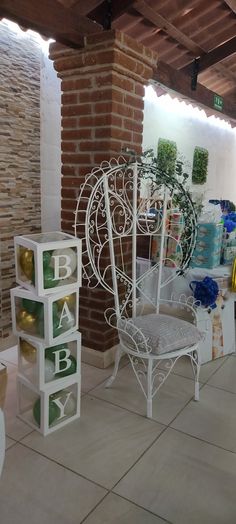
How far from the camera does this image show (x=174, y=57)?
11.5 feet

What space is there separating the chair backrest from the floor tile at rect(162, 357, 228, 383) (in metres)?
0.46

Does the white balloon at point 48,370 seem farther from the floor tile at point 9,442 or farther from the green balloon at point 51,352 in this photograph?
the floor tile at point 9,442

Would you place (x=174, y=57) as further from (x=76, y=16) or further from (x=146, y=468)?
(x=146, y=468)

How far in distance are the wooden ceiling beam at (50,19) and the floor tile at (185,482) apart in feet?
7.04

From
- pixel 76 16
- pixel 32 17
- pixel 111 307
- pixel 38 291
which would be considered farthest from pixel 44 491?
pixel 76 16

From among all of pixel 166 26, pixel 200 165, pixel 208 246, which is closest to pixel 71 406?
pixel 208 246

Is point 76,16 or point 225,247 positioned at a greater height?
point 76,16

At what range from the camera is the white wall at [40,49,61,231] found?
260 cm

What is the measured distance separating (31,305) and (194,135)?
3809 mm

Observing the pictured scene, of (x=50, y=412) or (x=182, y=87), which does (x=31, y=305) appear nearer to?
(x=50, y=412)

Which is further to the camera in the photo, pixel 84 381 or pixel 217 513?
pixel 84 381

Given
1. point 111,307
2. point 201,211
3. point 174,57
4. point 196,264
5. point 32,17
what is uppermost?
point 174,57

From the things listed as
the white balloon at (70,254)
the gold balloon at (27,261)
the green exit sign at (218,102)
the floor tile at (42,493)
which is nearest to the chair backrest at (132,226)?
the white balloon at (70,254)

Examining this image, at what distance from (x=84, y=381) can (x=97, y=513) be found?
93 centimetres
